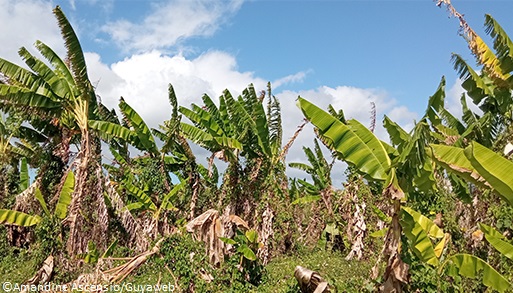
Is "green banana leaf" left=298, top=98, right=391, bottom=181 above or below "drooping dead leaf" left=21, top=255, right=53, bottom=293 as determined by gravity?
above

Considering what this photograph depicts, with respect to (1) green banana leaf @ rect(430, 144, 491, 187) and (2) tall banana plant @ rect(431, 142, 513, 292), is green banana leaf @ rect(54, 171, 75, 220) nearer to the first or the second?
(2) tall banana plant @ rect(431, 142, 513, 292)

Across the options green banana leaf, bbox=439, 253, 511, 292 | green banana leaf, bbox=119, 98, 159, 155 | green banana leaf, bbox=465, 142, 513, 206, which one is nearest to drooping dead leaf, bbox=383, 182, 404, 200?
green banana leaf, bbox=465, 142, 513, 206

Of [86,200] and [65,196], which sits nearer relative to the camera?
[65,196]

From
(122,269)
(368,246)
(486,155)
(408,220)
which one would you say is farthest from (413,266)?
(368,246)

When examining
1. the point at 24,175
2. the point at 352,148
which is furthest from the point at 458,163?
the point at 24,175

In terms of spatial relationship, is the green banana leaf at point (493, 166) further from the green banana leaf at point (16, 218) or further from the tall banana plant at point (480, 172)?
the green banana leaf at point (16, 218)

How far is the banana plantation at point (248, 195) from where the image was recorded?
526cm

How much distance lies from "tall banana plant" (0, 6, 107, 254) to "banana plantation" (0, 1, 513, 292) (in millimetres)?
29

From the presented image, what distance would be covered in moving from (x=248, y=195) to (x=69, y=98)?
4689mm

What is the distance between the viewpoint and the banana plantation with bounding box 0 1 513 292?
526cm

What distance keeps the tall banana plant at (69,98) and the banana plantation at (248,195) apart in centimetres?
3

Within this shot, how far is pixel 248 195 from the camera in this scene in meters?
11.8

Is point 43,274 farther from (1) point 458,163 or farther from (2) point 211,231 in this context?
(1) point 458,163

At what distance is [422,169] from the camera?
16.9 ft
